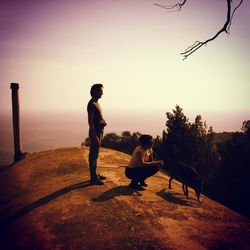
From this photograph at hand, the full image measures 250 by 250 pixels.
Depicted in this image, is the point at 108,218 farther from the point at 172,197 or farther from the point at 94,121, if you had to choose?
the point at 94,121

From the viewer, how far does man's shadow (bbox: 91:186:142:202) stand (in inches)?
247

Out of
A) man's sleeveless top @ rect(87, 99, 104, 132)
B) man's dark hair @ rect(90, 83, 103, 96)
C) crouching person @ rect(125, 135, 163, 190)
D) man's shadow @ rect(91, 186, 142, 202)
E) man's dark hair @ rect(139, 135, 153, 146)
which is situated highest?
man's dark hair @ rect(90, 83, 103, 96)

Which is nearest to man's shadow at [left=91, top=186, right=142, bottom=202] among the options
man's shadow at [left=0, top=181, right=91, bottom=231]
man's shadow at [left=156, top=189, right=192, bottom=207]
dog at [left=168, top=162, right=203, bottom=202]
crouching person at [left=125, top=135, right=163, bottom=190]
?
crouching person at [left=125, top=135, right=163, bottom=190]

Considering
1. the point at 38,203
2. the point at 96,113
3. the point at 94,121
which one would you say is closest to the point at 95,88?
the point at 96,113

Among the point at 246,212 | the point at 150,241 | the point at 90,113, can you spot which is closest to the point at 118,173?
the point at 90,113

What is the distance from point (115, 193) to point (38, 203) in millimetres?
2013

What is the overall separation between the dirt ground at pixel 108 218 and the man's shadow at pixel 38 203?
0.03 metres

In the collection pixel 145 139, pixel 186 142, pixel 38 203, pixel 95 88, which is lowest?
pixel 186 142

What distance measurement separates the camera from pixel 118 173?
8.73 m

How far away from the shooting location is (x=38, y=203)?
20.6 ft

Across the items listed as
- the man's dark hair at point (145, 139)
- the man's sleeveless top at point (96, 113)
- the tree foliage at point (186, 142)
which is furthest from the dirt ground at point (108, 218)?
the tree foliage at point (186, 142)

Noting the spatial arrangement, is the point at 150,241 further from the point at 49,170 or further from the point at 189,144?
the point at 189,144

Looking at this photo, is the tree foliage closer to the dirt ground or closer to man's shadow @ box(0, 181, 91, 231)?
the dirt ground

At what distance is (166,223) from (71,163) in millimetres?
5479
